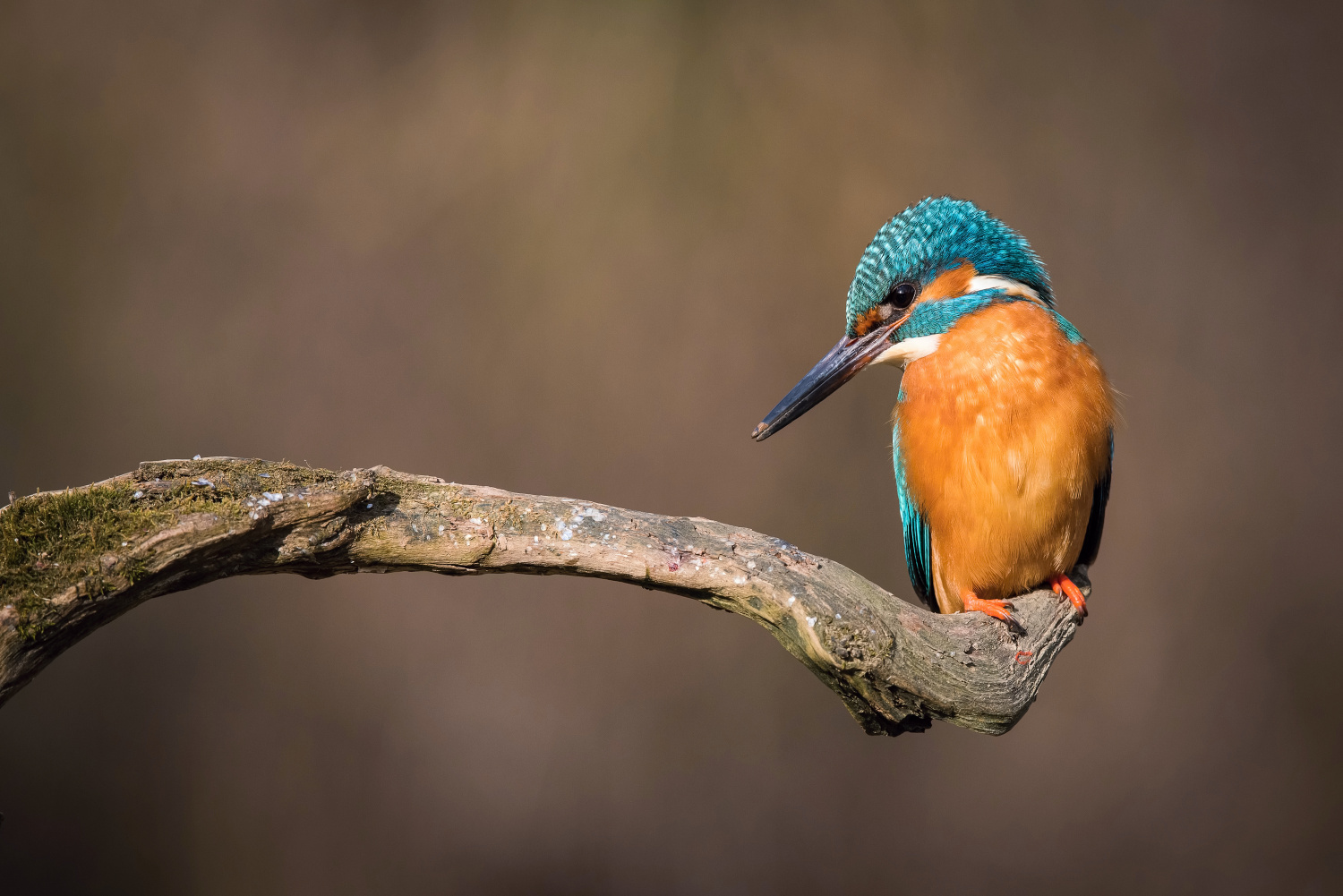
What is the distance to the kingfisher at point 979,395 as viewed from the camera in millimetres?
1442

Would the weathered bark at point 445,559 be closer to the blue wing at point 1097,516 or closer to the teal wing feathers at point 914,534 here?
the teal wing feathers at point 914,534

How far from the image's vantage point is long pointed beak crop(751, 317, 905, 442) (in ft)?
5.12

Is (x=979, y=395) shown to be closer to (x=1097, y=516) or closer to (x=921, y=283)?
(x=921, y=283)

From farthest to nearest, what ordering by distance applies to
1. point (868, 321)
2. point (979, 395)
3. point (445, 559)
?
point (868, 321)
point (979, 395)
point (445, 559)

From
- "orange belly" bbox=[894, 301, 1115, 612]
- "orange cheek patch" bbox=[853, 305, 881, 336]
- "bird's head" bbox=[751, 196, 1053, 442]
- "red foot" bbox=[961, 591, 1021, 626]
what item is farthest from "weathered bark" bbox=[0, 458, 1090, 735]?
"orange cheek patch" bbox=[853, 305, 881, 336]

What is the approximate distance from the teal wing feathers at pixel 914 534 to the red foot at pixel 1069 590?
0.16 m

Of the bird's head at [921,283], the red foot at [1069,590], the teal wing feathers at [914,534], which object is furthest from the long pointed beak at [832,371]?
the red foot at [1069,590]

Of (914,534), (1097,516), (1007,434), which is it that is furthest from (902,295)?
(1097,516)

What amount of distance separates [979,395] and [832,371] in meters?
0.26

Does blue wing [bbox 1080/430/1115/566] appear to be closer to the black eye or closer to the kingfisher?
A: the kingfisher

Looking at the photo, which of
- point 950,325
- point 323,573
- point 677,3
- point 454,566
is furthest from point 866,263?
point 677,3

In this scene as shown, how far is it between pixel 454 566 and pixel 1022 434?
3.07 feet

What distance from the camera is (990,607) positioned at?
151 cm

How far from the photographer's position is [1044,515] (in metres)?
1.48
